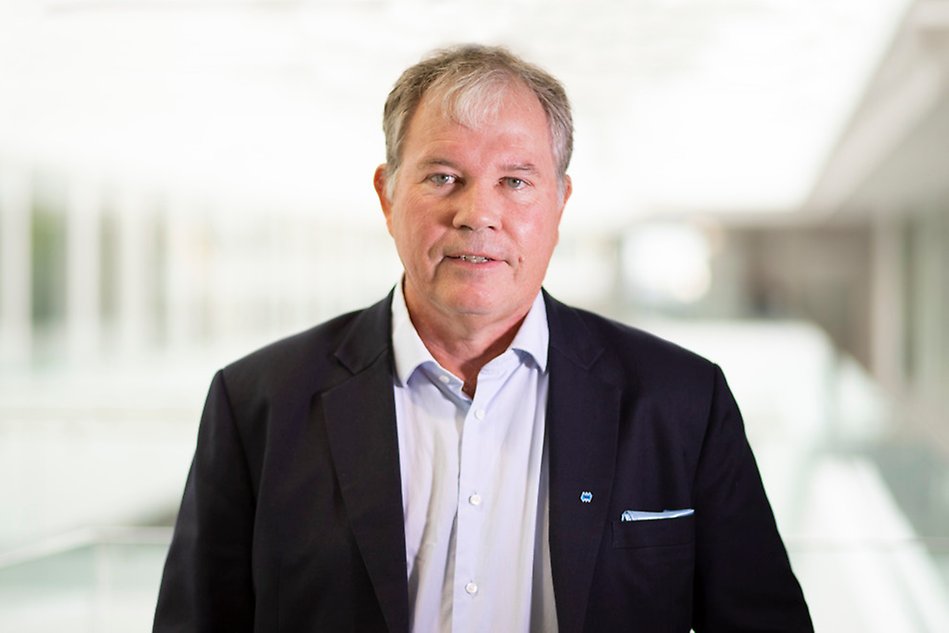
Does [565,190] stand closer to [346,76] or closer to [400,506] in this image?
[400,506]

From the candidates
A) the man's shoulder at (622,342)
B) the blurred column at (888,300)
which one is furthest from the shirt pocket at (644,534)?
the blurred column at (888,300)

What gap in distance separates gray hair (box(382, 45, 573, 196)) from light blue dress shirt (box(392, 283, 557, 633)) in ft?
0.93

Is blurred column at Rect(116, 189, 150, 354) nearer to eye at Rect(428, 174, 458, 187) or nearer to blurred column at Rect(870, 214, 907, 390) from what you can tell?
eye at Rect(428, 174, 458, 187)

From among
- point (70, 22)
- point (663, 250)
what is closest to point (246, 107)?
point (70, 22)

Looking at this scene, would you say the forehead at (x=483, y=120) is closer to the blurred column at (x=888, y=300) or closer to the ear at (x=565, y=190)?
the ear at (x=565, y=190)

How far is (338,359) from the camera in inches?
72.8

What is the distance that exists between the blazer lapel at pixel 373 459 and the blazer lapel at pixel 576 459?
0.80 feet

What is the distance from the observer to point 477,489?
1.74 meters

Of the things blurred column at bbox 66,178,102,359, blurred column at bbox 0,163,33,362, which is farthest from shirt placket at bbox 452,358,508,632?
blurred column at bbox 66,178,102,359

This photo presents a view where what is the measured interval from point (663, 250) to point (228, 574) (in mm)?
32886

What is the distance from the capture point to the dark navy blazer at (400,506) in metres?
1.70

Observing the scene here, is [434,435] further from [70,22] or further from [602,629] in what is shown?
[70,22]

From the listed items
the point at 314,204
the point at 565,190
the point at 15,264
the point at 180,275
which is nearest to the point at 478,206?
the point at 565,190

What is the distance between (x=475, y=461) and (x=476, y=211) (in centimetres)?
40
